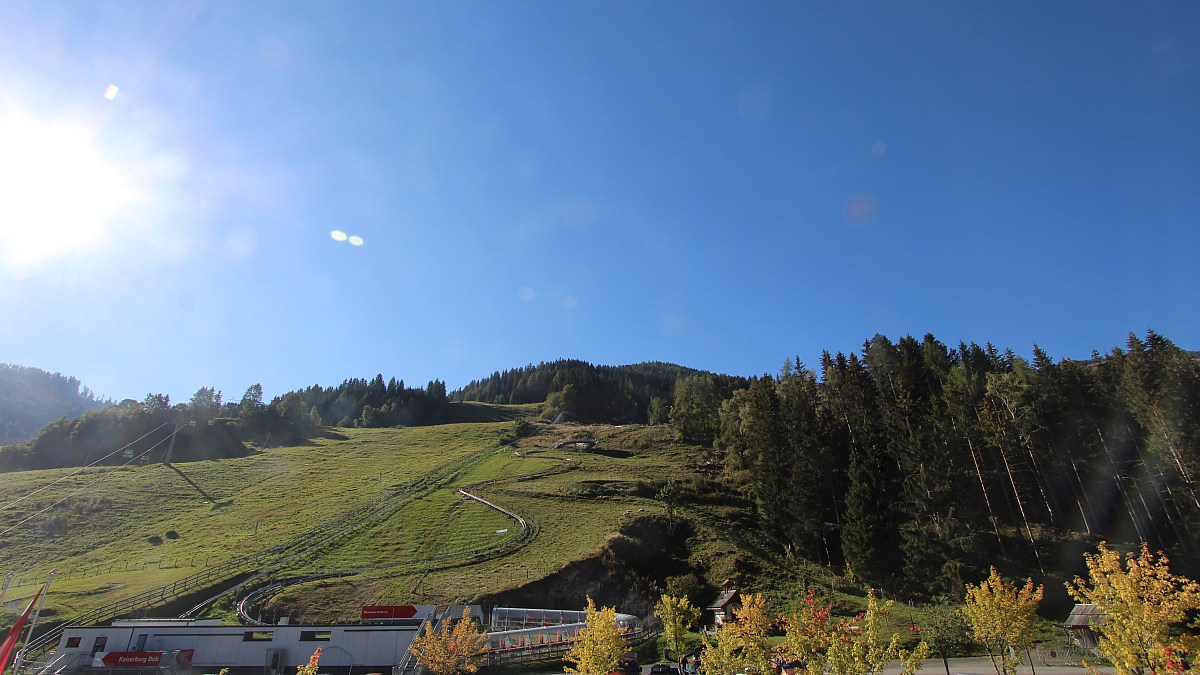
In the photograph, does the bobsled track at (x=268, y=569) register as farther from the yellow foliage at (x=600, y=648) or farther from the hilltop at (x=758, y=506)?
the yellow foliage at (x=600, y=648)

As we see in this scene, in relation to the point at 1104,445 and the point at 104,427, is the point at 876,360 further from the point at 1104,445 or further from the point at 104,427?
the point at 104,427

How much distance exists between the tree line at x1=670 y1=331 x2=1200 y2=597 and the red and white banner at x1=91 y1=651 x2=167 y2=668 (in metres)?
58.1

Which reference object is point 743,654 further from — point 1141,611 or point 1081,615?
point 1081,615

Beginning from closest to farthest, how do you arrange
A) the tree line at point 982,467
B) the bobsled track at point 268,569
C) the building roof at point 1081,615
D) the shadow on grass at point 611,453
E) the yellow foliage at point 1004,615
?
the yellow foliage at point 1004,615
the building roof at point 1081,615
the bobsled track at point 268,569
the tree line at point 982,467
the shadow on grass at point 611,453

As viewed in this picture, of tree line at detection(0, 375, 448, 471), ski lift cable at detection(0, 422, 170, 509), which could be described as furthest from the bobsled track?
tree line at detection(0, 375, 448, 471)

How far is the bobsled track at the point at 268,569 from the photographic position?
1847 inches

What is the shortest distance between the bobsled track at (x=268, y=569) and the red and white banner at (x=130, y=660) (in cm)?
420

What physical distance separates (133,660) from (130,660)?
210mm

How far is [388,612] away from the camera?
46312 mm

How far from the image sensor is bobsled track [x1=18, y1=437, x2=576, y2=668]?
46.9 metres

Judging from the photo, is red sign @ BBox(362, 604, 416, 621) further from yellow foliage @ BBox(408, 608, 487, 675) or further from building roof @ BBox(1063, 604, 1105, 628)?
building roof @ BBox(1063, 604, 1105, 628)

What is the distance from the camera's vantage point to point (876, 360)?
92000mm

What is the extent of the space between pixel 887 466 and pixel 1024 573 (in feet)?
48.4

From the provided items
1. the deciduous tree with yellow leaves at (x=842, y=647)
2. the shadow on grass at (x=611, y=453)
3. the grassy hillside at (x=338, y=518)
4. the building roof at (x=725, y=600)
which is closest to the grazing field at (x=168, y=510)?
the grassy hillside at (x=338, y=518)
